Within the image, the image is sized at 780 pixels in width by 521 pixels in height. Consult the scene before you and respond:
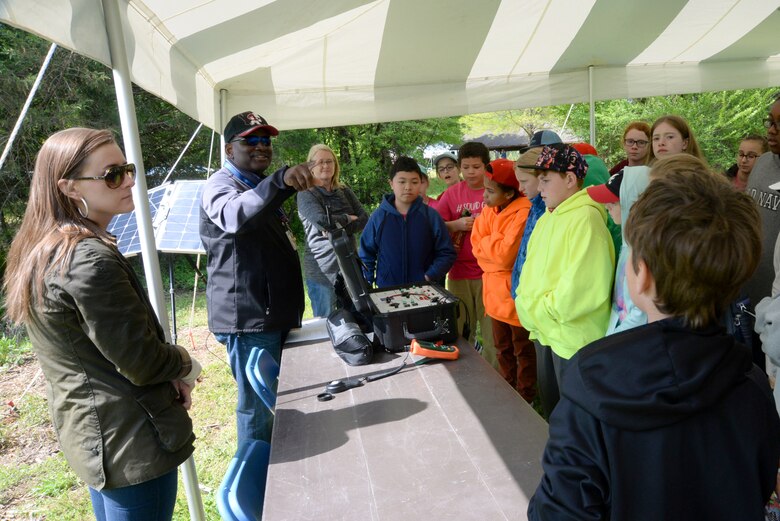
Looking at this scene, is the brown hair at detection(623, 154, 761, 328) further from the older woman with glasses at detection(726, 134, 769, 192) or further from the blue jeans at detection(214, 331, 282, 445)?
the older woman with glasses at detection(726, 134, 769, 192)

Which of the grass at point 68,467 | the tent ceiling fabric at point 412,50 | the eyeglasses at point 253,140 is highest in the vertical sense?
the tent ceiling fabric at point 412,50

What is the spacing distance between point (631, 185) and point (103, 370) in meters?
1.75

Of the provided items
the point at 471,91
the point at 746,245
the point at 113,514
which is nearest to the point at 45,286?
the point at 113,514

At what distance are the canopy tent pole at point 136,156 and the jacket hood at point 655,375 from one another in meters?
1.59

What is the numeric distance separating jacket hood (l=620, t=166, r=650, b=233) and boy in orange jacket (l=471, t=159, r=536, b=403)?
939mm

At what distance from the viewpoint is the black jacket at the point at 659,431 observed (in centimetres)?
76

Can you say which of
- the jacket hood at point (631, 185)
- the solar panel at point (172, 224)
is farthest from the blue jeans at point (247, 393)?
the solar panel at point (172, 224)

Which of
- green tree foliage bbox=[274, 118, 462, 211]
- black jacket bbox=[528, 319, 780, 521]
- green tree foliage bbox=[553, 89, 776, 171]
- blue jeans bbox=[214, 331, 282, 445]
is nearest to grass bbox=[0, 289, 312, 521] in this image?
blue jeans bbox=[214, 331, 282, 445]

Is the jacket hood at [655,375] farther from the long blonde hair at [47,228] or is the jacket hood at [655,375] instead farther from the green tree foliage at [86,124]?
the green tree foliage at [86,124]

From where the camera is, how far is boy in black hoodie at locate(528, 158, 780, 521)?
2.52 feet

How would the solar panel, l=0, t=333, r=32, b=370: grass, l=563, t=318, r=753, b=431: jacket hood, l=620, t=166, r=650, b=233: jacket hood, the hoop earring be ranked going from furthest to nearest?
l=0, t=333, r=32, b=370: grass → the solar panel → l=620, t=166, r=650, b=233: jacket hood → the hoop earring → l=563, t=318, r=753, b=431: jacket hood

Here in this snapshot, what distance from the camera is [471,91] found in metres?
4.95

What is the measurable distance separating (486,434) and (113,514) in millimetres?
1039

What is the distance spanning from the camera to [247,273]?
2.20 metres
